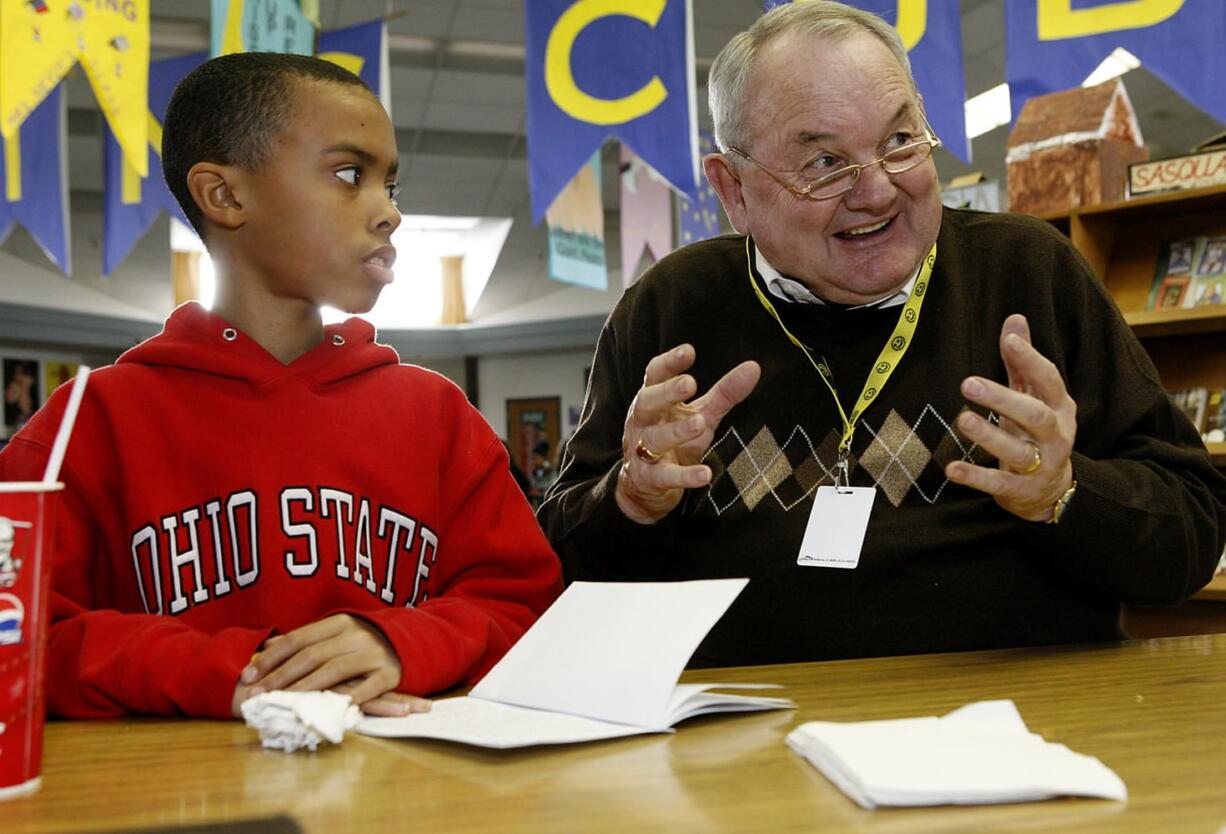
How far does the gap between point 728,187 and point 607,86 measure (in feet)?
5.56

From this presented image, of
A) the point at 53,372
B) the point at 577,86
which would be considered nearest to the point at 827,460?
the point at 577,86

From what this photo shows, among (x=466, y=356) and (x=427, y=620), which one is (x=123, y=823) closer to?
(x=427, y=620)

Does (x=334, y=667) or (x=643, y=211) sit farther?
(x=643, y=211)

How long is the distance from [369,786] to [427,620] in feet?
1.14

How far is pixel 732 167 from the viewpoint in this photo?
1.63 m

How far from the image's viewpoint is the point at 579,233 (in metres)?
6.25

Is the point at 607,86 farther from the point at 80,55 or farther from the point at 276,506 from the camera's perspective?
the point at 276,506

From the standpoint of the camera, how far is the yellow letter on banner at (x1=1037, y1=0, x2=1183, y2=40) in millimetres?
2357

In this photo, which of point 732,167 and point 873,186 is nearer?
point 873,186

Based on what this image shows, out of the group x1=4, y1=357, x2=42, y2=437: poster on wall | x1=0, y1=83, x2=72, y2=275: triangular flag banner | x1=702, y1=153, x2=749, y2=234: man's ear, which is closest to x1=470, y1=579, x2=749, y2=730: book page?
x1=702, y1=153, x2=749, y2=234: man's ear

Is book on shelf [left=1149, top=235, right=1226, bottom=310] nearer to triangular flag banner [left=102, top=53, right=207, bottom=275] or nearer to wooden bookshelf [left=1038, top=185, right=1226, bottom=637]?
wooden bookshelf [left=1038, top=185, right=1226, bottom=637]

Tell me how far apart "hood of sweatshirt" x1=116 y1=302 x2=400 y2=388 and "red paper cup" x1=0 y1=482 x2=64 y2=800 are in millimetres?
568

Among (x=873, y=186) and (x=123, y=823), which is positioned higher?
(x=873, y=186)

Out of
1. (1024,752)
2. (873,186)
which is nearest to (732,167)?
(873,186)
